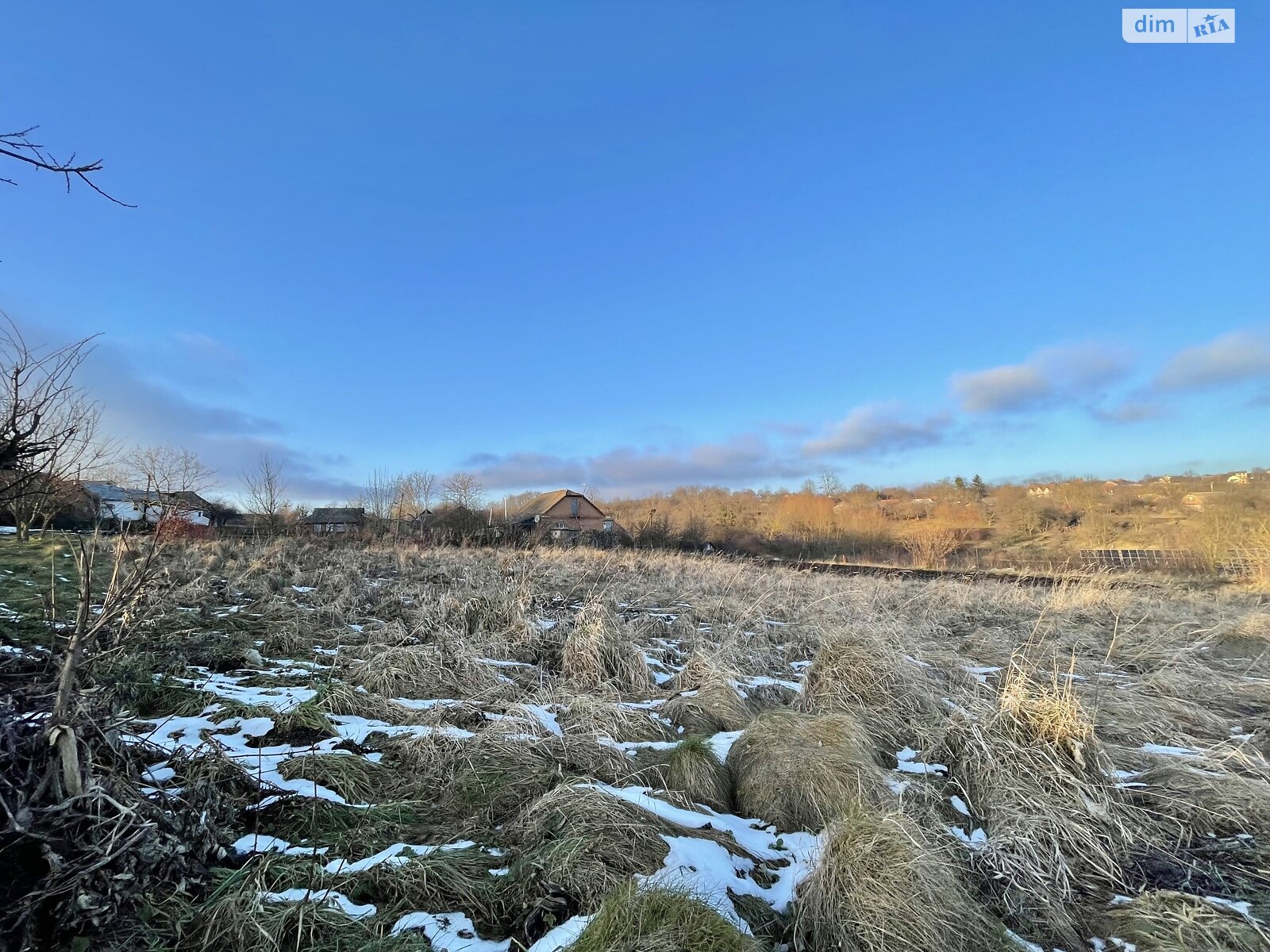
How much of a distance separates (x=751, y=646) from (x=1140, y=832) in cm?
366

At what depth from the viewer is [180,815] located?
220cm

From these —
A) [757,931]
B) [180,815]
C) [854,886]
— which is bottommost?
[757,931]

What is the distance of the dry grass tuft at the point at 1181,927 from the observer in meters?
2.04

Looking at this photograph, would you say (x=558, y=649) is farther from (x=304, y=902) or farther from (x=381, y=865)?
(x=304, y=902)

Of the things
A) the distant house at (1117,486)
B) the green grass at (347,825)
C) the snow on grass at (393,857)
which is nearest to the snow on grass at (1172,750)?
the snow on grass at (393,857)

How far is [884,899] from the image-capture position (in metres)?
2.08

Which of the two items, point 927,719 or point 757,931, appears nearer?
point 757,931

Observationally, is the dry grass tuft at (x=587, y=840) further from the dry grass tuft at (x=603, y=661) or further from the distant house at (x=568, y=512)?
the distant house at (x=568, y=512)

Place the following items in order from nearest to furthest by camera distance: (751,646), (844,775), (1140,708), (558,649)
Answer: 1. (844,775)
2. (1140,708)
3. (558,649)
4. (751,646)

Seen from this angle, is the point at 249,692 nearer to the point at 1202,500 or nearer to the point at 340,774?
the point at 340,774

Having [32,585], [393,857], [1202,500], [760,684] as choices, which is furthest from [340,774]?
[1202,500]

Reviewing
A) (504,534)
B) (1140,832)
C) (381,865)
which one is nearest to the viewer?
(381,865)

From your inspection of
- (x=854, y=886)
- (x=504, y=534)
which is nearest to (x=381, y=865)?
(x=854, y=886)

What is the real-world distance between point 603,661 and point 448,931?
10.5 feet
